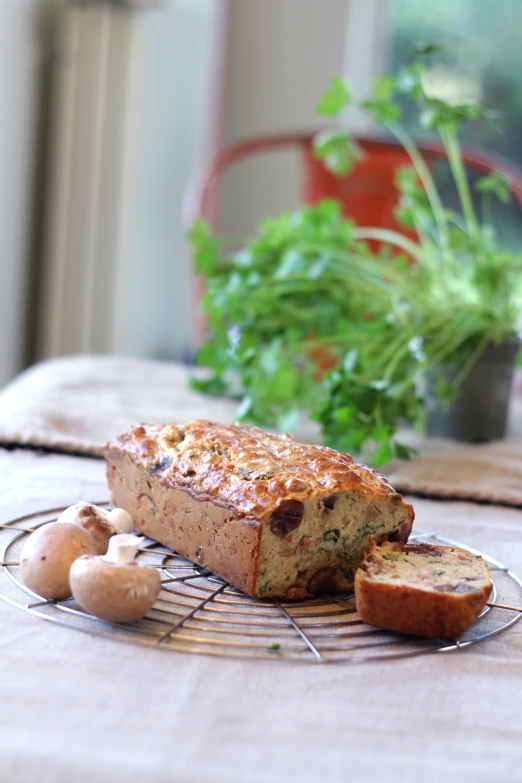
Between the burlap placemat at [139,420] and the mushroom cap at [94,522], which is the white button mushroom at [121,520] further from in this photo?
the burlap placemat at [139,420]

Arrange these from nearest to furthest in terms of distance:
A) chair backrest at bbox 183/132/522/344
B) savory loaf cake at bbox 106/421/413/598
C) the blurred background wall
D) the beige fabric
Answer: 1. the beige fabric
2. savory loaf cake at bbox 106/421/413/598
3. chair backrest at bbox 183/132/522/344
4. the blurred background wall

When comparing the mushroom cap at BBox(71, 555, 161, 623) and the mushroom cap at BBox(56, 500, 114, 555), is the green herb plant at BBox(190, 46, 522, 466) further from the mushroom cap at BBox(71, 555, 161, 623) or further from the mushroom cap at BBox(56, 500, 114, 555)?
the mushroom cap at BBox(71, 555, 161, 623)

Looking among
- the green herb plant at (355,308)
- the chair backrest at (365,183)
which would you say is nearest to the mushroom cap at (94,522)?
the green herb plant at (355,308)

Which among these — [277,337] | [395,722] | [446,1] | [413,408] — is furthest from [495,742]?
[446,1]

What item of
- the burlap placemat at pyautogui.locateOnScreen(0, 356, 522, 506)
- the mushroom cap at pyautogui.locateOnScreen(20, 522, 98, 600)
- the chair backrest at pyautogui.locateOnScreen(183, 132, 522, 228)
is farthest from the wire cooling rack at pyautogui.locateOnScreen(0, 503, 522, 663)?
the chair backrest at pyautogui.locateOnScreen(183, 132, 522, 228)

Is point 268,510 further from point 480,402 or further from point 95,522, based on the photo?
point 480,402

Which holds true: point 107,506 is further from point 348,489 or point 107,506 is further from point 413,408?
point 413,408
